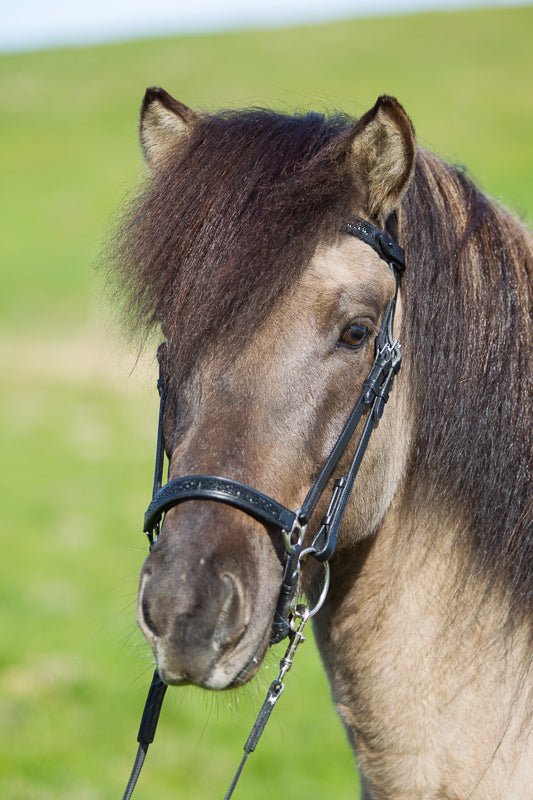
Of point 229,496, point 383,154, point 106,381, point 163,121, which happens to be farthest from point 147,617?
point 106,381

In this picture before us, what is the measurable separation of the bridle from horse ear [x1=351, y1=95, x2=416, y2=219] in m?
0.09

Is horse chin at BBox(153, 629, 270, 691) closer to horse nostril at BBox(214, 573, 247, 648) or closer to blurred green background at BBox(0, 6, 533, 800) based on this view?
horse nostril at BBox(214, 573, 247, 648)

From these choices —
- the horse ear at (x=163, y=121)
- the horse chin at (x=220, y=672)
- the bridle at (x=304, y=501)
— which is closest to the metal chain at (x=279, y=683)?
the bridle at (x=304, y=501)

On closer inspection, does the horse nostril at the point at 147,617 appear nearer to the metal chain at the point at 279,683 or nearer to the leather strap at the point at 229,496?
the leather strap at the point at 229,496

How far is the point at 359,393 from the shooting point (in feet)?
8.20

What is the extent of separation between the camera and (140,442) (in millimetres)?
14859

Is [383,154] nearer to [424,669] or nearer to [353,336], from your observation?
[353,336]

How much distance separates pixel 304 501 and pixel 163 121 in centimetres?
136

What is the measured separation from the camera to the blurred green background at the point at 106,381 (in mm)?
6105

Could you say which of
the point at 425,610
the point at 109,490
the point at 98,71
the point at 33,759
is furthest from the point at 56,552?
the point at 98,71

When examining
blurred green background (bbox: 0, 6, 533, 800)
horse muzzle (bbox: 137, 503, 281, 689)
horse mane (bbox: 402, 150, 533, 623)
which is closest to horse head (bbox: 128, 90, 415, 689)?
horse muzzle (bbox: 137, 503, 281, 689)

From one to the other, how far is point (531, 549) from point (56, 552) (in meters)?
8.36

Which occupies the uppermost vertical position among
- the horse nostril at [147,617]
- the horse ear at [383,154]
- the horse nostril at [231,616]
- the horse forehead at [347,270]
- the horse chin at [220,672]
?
the horse ear at [383,154]

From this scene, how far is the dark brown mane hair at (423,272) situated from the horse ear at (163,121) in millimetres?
133
